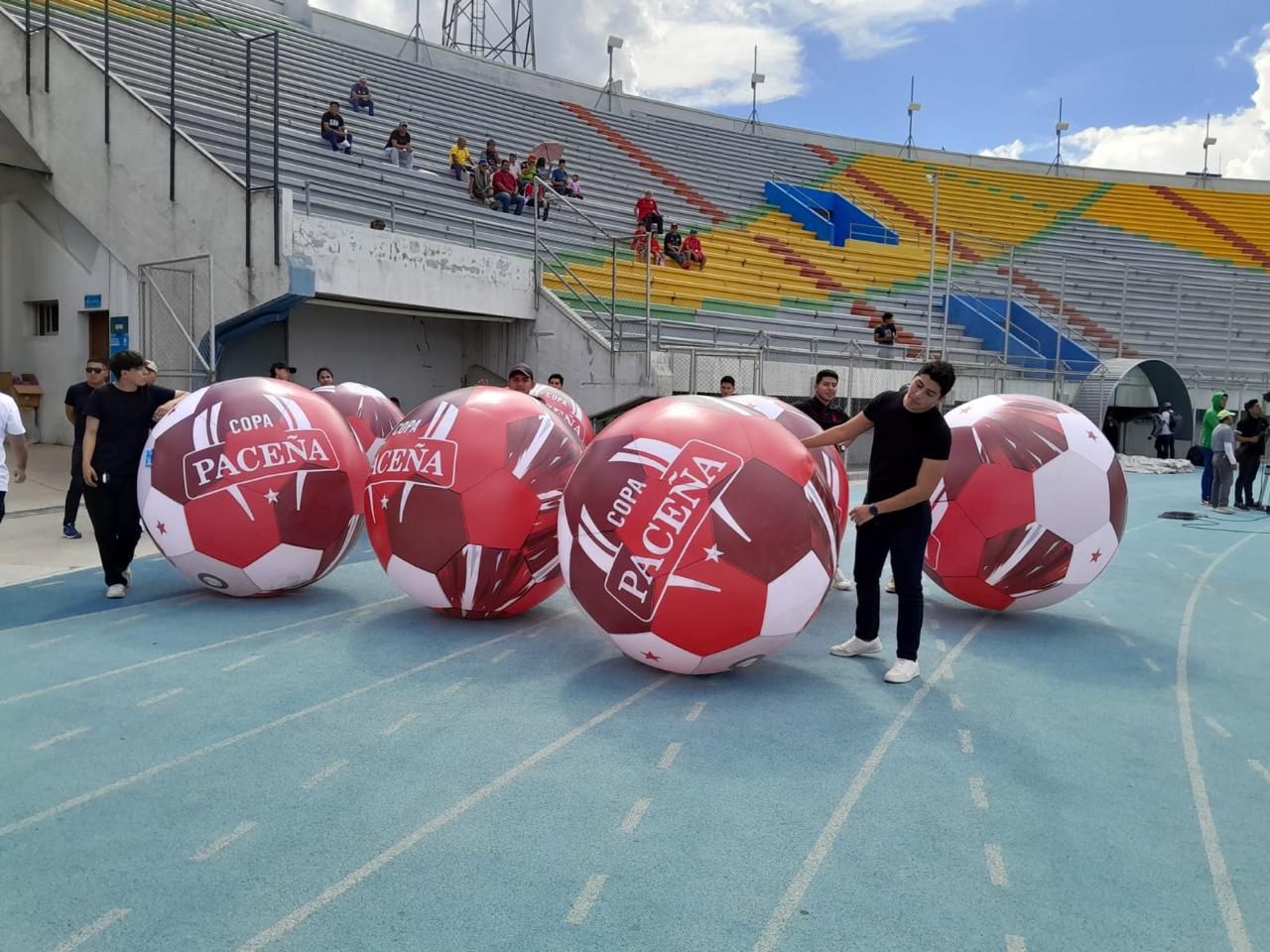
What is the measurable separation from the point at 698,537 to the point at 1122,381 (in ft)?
64.6

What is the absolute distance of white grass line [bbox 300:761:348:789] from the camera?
383 centimetres

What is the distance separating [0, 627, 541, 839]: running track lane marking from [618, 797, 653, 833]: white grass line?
182 cm

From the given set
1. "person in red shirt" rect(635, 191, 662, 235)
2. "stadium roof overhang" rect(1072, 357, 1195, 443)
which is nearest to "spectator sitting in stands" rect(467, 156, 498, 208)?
"person in red shirt" rect(635, 191, 662, 235)

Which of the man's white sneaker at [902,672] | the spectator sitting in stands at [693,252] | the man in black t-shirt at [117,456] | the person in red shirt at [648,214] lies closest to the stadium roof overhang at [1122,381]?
the spectator sitting in stands at [693,252]

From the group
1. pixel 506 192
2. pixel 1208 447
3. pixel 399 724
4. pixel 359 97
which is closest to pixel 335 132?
pixel 506 192

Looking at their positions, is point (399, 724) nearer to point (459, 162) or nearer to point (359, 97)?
point (459, 162)

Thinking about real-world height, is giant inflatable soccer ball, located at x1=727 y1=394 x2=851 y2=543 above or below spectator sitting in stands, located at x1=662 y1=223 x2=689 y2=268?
below

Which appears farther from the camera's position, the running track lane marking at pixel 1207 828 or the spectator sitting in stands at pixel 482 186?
the spectator sitting in stands at pixel 482 186

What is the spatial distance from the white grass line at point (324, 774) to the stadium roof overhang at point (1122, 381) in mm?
19592

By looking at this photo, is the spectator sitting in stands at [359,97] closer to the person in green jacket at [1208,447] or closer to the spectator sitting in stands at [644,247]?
the spectator sitting in stands at [644,247]

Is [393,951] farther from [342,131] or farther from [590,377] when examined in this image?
[342,131]

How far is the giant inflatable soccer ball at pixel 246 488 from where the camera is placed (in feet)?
21.2

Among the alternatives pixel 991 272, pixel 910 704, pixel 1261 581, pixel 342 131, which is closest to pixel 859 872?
pixel 910 704

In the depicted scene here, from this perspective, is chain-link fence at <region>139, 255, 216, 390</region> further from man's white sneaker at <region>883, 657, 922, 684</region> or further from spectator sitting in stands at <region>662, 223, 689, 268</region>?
spectator sitting in stands at <region>662, 223, 689, 268</region>
